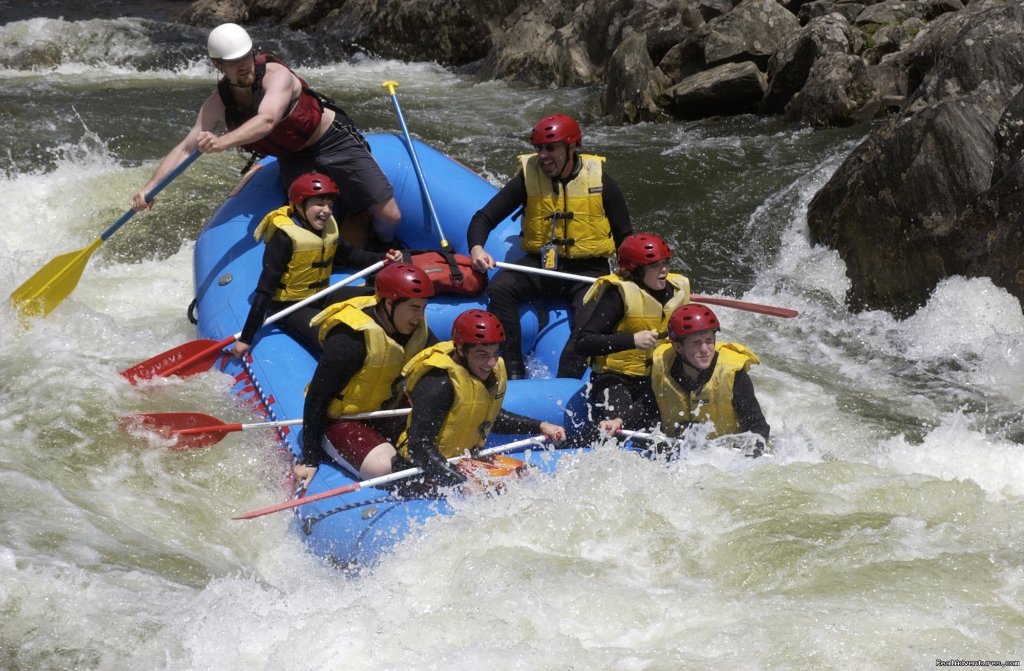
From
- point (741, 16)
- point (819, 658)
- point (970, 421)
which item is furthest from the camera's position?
point (741, 16)

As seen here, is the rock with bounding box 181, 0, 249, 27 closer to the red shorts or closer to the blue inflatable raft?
the blue inflatable raft

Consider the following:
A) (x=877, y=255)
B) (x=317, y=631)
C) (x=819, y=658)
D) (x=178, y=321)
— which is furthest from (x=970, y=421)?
(x=178, y=321)

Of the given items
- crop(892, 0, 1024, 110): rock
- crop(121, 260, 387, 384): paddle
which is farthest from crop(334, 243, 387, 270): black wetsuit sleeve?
crop(892, 0, 1024, 110): rock

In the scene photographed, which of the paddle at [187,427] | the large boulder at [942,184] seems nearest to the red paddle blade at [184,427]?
the paddle at [187,427]

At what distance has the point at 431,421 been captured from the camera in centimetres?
431

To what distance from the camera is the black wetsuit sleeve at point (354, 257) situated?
5965mm

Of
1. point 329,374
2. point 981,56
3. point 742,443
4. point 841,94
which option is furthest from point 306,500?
point 841,94

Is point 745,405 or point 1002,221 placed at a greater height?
point 1002,221

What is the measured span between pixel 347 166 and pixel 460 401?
224cm

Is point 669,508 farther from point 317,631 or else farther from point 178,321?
point 178,321

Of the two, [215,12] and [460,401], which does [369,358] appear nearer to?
[460,401]

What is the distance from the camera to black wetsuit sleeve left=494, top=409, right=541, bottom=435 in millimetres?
4605

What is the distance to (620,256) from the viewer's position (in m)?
4.95

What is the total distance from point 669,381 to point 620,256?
0.62 m
